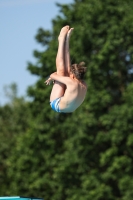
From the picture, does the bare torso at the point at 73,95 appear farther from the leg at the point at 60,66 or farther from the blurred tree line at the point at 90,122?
the blurred tree line at the point at 90,122

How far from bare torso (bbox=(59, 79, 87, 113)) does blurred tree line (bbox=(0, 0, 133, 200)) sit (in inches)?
741

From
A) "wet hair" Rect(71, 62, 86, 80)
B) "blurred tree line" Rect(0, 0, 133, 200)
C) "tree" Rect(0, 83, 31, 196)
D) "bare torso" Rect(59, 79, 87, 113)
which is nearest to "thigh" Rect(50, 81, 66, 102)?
"bare torso" Rect(59, 79, 87, 113)

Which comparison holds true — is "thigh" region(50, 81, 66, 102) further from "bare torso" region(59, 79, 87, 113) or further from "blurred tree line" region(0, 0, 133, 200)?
"blurred tree line" region(0, 0, 133, 200)

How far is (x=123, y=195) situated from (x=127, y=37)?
6979 millimetres

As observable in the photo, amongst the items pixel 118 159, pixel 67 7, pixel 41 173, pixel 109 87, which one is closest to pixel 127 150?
pixel 118 159

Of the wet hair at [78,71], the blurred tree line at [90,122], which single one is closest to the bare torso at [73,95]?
the wet hair at [78,71]

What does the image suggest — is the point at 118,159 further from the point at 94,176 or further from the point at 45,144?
the point at 45,144

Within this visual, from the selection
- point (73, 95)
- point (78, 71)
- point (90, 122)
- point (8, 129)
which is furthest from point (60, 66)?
point (8, 129)

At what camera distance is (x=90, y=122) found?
28.9 meters

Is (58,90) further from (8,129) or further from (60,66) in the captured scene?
(8,129)

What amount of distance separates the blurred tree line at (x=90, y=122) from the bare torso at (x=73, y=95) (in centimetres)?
1881

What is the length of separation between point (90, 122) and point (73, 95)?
19.8 metres

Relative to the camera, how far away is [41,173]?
33.1 m

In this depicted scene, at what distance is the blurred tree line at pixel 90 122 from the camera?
94.9ft
